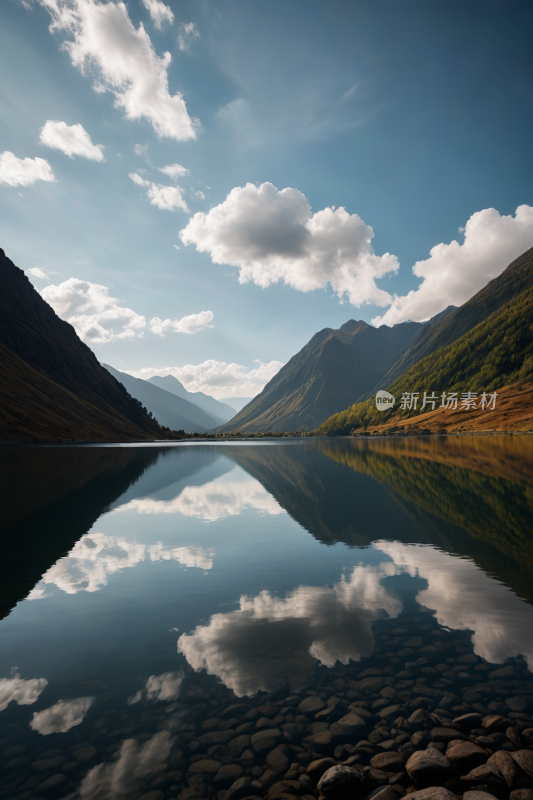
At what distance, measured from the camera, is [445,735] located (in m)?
7.47

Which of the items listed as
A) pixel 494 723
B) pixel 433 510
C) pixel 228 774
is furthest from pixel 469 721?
pixel 433 510

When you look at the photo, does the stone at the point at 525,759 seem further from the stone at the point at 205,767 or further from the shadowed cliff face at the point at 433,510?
the shadowed cliff face at the point at 433,510

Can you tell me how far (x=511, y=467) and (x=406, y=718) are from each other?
54.8 meters

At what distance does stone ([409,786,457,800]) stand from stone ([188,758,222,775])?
3293 millimetres

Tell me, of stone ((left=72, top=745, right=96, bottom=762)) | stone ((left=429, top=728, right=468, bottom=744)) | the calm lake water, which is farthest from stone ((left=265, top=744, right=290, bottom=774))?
stone ((left=72, top=745, right=96, bottom=762))

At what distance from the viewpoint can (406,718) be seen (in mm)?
7977

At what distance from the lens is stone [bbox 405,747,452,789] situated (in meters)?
6.48

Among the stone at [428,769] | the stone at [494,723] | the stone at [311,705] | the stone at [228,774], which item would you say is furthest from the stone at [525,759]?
the stone at [228,774]

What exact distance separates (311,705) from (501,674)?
4.96 metres

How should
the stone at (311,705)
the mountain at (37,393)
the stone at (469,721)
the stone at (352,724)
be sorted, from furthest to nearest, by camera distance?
the mountain at (37,393) < the stone at (311,705) < the stone at (469,721) < the stone at (352,724)

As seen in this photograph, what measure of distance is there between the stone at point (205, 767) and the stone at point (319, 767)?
1631 mm

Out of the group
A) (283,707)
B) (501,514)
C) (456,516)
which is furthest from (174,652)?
(501,514)

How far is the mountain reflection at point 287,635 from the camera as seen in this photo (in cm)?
989

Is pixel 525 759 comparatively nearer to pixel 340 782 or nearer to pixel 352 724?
pixel 352 724
